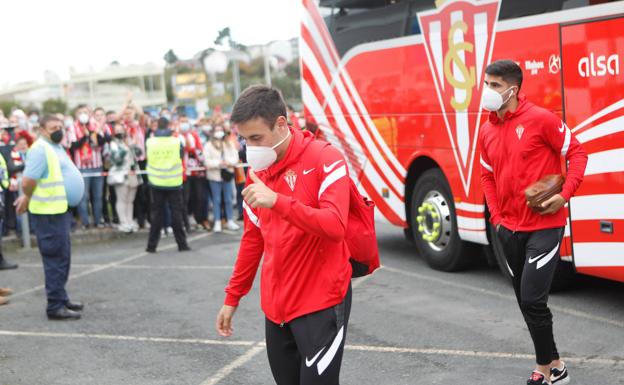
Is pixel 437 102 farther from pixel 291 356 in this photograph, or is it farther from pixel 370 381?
pixel 291 356

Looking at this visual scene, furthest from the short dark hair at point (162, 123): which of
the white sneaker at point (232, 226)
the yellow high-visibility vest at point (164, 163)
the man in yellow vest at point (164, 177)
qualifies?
the white sneaker at point (232, 226)

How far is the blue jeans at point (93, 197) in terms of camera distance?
14539 millimetres

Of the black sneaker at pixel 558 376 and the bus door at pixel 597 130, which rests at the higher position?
the bus door at pixel 597 130

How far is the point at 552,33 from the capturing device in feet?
25.2

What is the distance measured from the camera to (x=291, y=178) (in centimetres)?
361

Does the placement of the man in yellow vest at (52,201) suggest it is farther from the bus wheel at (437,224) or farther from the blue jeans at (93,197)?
the blue jeans at (93,197)

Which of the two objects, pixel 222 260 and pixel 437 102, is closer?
pixel 437 102

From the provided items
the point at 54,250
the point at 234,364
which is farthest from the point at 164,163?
the point at 234,364

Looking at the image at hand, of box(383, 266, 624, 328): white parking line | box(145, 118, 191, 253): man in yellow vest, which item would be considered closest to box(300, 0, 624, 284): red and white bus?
box(383, 266, 624, 328): white parking line

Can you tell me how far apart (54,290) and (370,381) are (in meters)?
3.71

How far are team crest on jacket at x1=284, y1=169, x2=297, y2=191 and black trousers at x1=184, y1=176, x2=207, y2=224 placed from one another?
11.3 m

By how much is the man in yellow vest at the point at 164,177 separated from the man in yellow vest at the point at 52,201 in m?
3.81

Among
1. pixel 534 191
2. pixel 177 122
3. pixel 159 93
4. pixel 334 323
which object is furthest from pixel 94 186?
pixel 159 93

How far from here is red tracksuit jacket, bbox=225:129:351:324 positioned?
3.57 metres
